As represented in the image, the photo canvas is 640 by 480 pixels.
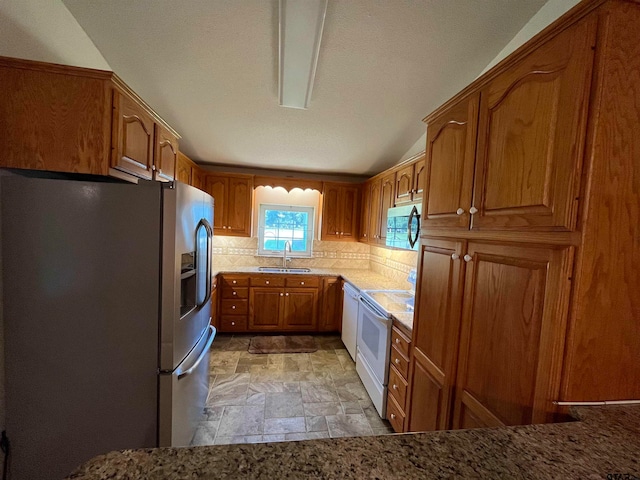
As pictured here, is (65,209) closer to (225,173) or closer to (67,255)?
(67,255)

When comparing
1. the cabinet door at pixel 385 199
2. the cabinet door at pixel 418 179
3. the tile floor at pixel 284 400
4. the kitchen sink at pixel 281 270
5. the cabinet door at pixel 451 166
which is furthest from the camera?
the kitchen sink at pixel 281 270

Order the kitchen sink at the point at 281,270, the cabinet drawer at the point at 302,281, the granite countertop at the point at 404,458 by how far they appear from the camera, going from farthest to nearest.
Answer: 1. the kitchen sink at the point at 281,270
2. the cabinet drawer at the point at 302,281
3. the granite countertop at the point at 404,458

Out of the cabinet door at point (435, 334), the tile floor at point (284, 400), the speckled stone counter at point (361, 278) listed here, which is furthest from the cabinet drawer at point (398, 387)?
the speckled stone counter at point (361, 278)

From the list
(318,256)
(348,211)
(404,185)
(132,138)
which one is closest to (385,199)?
(404,185)

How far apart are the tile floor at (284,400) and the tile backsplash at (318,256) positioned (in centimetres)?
131

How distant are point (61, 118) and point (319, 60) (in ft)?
5.42

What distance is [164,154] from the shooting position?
6.64 ft

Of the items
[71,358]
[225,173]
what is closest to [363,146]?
[225,173]

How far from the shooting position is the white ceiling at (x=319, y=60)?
166 centimetres

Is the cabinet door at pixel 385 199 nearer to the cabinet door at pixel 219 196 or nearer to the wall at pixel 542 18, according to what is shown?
the wall at pixel 542 18

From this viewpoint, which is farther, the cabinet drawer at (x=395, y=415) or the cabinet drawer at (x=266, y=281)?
the cabinet drawer at (x=266, y=281)

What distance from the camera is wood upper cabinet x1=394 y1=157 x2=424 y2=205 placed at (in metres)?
2.46

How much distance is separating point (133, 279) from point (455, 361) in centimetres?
162

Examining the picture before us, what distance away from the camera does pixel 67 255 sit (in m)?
1.29
